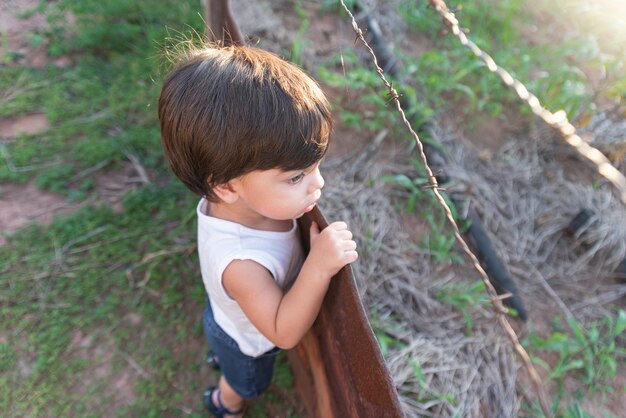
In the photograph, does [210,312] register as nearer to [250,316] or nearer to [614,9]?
[250,316]

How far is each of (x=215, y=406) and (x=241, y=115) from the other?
131 cm

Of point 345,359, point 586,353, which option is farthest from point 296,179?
point 586,353

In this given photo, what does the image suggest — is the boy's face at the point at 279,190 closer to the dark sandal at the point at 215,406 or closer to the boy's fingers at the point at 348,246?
the boy's fingers at the point at 348,246

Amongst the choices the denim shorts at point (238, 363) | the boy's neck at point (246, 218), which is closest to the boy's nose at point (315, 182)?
the boy's neck at point (246, 218)

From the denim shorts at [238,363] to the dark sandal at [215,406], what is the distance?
0.19 metres

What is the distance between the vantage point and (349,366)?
1.13 metres

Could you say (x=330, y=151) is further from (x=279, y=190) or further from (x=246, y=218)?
(x=279, y=190)

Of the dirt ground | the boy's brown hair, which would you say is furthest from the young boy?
the dirt ground

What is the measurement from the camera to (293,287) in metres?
1.18

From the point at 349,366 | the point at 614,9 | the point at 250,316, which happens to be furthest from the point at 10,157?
the point at 614,9

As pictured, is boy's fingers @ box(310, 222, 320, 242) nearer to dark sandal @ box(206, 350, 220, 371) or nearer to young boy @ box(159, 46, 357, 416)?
young boy @ box(159, 46, 357, 416)

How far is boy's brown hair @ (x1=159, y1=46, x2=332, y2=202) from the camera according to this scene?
1.08 metres

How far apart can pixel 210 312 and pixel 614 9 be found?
159 inches

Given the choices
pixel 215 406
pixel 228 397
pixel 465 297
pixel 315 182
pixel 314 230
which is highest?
pixel 315 182
